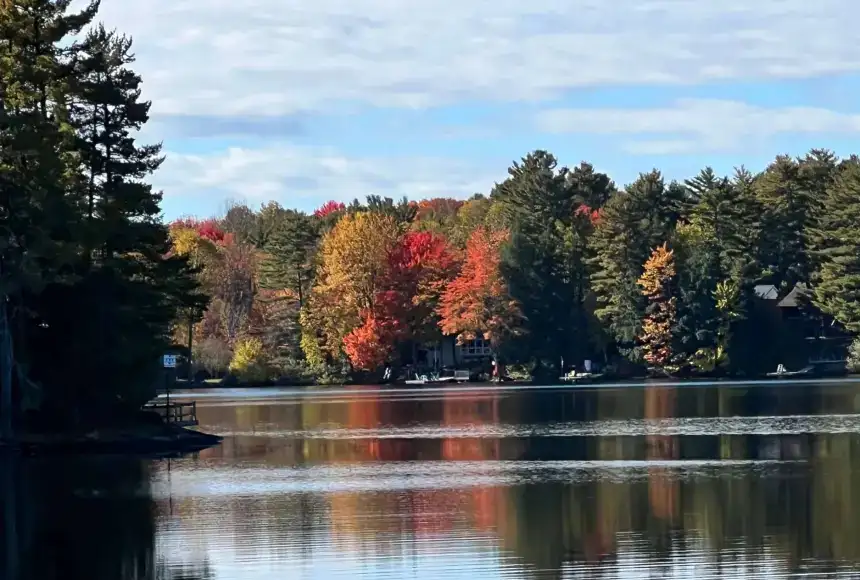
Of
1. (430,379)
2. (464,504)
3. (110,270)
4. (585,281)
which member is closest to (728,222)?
(585,281)

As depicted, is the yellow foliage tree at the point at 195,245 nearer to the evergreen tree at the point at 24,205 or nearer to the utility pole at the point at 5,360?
the evergreen tree at the point at 24,205

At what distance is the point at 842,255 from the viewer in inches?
3829

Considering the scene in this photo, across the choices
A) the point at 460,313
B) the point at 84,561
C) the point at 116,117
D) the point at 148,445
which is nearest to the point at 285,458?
the point at 148,445

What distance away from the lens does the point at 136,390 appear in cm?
4638

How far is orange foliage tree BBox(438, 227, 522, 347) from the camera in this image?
103 m

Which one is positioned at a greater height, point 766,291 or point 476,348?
point 766,291

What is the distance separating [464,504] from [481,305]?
71345 millimetres

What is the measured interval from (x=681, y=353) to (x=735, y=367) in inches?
146

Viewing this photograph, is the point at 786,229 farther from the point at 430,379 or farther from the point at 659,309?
the point at 430,379

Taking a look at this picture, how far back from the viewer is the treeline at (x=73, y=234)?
43344 mm

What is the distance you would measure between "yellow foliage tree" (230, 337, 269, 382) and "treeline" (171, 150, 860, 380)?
11cm

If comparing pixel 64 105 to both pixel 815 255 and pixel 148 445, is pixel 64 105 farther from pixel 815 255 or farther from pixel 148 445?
pixel 815 255

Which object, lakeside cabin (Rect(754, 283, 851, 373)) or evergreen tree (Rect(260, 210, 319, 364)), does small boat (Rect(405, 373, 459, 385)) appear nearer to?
evergreen tree (Rect(260, 210, 319, 364))

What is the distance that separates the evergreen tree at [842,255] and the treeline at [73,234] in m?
56.7
